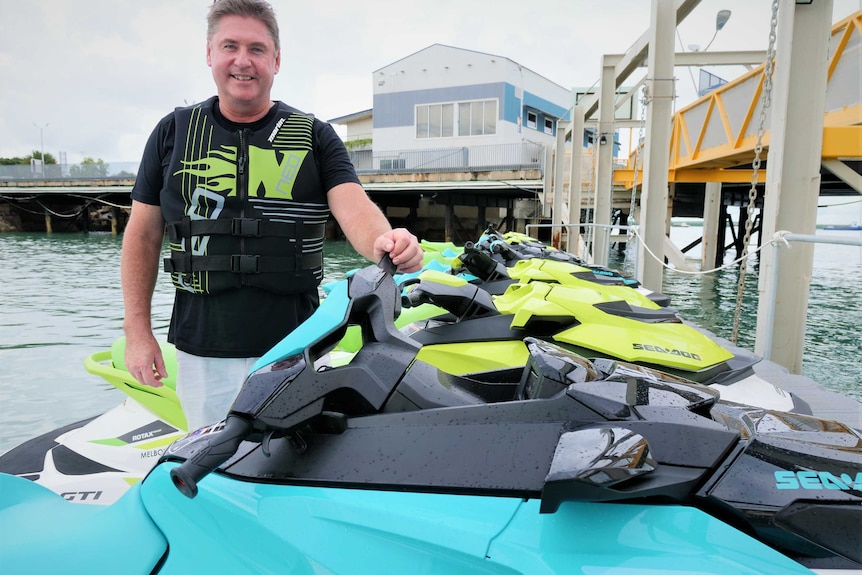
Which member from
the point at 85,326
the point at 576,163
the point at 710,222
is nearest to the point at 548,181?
the point at 710,222

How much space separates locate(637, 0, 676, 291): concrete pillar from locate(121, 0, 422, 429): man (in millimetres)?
4856

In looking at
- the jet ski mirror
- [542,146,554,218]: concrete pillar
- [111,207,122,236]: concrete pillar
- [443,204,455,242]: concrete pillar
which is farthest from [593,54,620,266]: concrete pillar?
[111,207,122,236]: concrete pillar

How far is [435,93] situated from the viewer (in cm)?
3247

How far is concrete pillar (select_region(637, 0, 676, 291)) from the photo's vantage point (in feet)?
20.3

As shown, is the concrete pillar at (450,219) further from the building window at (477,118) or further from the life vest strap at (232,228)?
the life vest strap at (232,228)

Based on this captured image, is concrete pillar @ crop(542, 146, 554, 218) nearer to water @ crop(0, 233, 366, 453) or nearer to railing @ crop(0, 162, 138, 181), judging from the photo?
water @ crop(0, 233, 366, 453)

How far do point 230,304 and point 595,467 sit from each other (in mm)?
1616

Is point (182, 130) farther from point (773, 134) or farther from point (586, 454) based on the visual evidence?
point (773, 134)

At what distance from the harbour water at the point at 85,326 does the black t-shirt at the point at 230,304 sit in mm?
2559

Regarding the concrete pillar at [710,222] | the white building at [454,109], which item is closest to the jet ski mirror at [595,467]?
the concrete pillar at [710,222]

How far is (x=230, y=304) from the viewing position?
6.86ft

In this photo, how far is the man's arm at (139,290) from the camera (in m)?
2.12

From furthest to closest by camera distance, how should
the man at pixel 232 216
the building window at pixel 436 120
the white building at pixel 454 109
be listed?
the building window at pixel 436 120, the white building at pixel 454 109, the man at pixel 232 216

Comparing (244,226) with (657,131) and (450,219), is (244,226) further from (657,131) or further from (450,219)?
(450,219)
